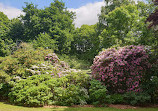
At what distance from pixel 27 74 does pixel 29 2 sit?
794 inches

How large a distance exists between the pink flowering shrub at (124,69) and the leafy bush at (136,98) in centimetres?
36

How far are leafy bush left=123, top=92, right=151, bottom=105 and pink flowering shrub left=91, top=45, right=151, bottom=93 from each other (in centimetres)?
36

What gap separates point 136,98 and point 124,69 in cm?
166

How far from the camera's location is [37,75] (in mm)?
8250

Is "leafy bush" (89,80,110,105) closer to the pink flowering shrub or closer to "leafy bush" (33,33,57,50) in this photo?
the pink flowering shrub

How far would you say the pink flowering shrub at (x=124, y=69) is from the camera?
24.5 feet

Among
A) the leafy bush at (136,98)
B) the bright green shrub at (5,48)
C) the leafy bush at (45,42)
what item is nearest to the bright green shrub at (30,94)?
the leafy bush at (136,98)

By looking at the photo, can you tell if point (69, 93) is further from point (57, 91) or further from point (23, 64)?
point (23, 64)

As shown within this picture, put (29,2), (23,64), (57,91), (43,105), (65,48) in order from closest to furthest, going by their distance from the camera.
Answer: (43,105)
(57,91)
(23,64)
(65,48)
(29,2)

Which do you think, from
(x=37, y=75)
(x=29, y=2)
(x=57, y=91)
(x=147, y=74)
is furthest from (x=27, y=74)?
(x=29, y=2)

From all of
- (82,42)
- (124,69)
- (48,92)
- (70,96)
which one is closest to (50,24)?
(82,42)

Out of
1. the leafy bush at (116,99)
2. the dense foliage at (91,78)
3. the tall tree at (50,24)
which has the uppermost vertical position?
the tall tree at (50,24)

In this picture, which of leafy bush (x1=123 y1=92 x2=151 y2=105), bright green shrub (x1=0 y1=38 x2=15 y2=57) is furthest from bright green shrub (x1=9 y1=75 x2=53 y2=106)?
bright green shrub (x1=0 y1=38 x2=15 y2=57)

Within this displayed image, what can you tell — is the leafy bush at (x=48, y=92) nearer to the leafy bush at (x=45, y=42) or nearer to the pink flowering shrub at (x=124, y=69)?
the pink flowering shrub at (x=124, y=69)
